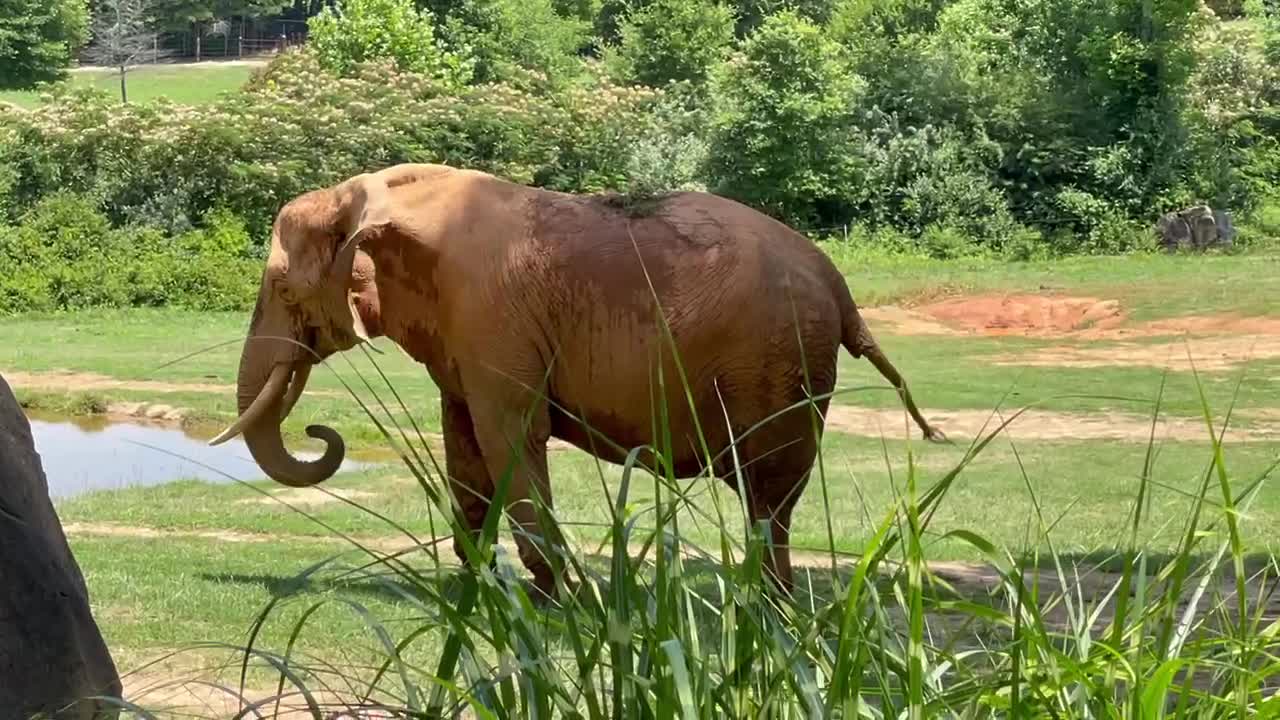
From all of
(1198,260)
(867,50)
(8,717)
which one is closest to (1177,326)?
(1198,260)

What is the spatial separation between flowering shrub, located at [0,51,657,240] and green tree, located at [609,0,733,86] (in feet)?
28.3

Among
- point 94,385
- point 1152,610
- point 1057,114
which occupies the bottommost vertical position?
point 94,385

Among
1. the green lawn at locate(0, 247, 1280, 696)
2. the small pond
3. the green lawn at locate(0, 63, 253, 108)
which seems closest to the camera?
the green lawn at locate(0, 247, 1280, 696)

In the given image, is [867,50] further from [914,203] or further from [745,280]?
[745,280]

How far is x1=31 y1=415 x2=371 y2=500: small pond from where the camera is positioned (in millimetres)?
13797

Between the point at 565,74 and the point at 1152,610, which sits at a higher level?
the point at 1152,610

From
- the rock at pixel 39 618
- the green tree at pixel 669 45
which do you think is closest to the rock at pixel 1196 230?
the green tree at pixel 669 45

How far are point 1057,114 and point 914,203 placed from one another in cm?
350

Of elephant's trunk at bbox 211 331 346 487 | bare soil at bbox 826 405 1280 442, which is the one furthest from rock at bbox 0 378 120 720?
bare soil at bbox 826 405 1280 442

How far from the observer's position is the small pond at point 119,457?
13.8 metres

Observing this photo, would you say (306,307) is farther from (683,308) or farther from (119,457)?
(119,457)

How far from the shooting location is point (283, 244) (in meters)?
7.76

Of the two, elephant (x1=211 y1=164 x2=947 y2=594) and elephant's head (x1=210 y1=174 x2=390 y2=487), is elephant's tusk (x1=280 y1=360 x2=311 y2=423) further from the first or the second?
elephant (x1=211 y1=164 x2=947 y2=594)

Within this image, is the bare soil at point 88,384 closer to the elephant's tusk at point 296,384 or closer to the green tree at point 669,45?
the elephant's tusk at point 296,384
